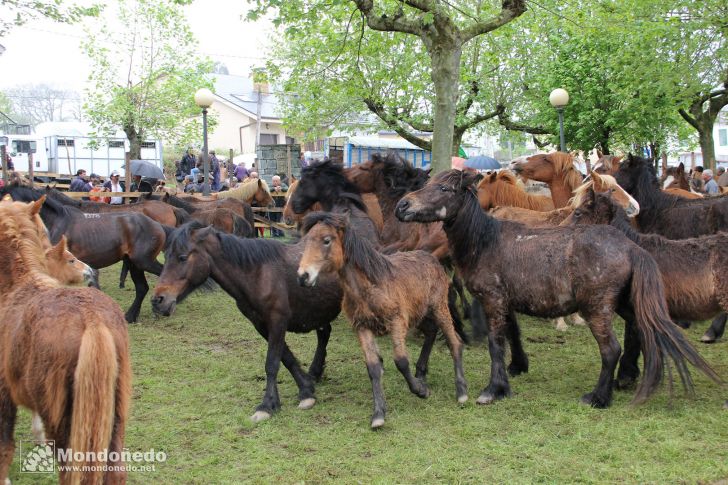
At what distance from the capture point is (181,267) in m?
5.52

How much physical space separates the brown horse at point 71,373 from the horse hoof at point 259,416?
1.98 meters

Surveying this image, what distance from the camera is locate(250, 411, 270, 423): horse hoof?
530cm

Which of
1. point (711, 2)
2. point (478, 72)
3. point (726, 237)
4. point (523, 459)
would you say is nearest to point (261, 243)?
point (523, 459)

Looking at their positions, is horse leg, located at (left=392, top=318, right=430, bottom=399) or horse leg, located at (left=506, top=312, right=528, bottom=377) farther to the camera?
horse leg, located at (left=506, top=312, right=528, bottom=377)

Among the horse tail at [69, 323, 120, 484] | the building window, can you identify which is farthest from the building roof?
the horse tail at [69, 323, 120, 484]

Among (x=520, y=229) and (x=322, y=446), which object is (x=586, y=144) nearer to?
(x=520, y=229)

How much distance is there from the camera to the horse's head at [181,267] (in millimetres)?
5469

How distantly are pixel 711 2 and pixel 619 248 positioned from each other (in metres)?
11.1

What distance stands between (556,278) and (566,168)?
4199 millimetres

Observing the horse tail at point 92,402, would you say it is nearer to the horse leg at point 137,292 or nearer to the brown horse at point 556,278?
the brown horse at point 556,278

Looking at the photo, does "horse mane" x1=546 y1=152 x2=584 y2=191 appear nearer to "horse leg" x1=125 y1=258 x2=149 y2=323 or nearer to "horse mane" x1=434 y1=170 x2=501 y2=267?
"horse mane" x1=434 y1=170 x2=501 y2=267

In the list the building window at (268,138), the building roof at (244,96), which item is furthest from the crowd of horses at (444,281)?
the building window at (268,138)

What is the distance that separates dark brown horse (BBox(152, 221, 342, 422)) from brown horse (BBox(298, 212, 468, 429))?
645 millimetres

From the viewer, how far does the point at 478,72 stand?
21672 millimetres
